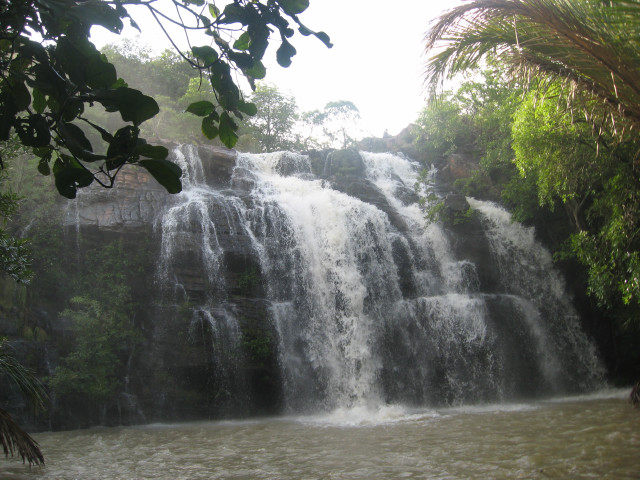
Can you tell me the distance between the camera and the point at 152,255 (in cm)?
1204

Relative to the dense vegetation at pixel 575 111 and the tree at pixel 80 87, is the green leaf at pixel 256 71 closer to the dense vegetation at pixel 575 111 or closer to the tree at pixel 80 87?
the tree at pixel 80 87

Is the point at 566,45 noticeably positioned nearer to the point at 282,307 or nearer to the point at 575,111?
the point at 575,111

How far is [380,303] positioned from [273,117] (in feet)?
64.8

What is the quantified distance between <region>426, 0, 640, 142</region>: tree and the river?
12.5 feet

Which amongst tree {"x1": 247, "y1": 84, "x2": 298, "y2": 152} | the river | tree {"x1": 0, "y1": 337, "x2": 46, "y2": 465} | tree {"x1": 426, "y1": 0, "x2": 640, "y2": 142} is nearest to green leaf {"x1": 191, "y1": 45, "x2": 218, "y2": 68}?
tree {"x1": 426, "y1": 0, "x2": 640, "y2": 142}

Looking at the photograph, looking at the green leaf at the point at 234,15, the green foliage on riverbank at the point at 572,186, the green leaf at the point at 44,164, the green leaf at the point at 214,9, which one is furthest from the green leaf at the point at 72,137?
the green foliage on riverbank at the point at 572,186

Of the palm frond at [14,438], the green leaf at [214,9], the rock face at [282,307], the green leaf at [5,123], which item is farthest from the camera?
the rock face at [282,307]

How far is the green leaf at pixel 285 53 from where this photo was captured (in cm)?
187

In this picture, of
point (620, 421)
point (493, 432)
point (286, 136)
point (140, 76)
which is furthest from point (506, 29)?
point (140, 76)

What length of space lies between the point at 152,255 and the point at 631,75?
1092 centimetres

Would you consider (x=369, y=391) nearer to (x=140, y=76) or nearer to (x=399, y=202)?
(x=399, y=202)

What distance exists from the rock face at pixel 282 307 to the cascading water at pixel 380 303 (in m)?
0.04

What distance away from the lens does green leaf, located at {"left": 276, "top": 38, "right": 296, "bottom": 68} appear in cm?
187

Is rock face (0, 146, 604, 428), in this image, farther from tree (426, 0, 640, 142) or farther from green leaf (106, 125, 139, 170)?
green leaf (106, 125, 139, 170)
